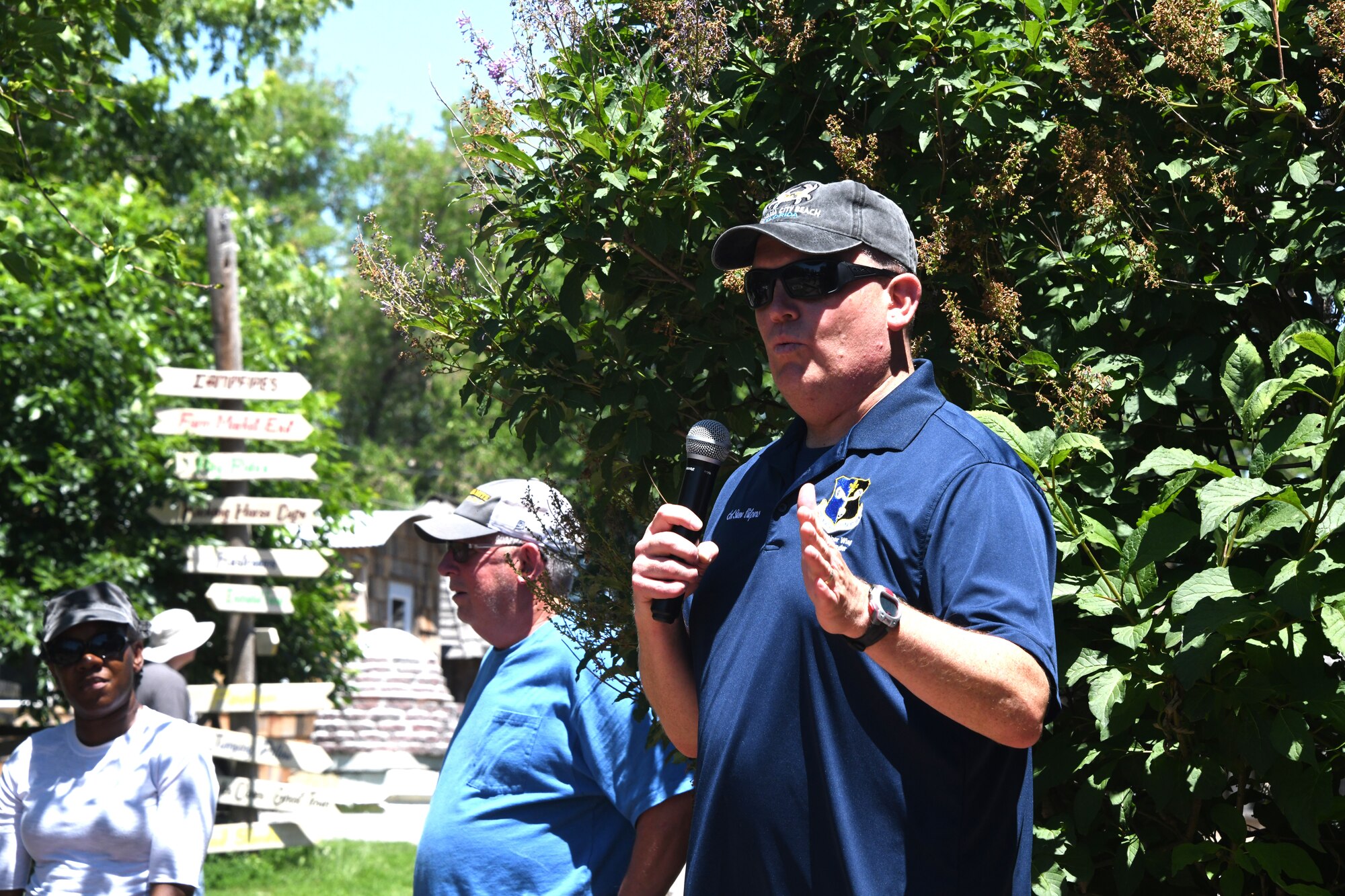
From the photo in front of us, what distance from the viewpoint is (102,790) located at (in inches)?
155

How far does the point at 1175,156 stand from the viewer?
298 cm

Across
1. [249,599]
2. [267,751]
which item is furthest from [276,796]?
[249,599]


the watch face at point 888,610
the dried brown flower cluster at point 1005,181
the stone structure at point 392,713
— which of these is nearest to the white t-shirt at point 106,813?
the dried brown flower cluster at point 1005,181

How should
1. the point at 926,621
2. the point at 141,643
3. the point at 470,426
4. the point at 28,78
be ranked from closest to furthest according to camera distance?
the point at 926,621 < the point at 141,643 < the point at 28,78 < the point at 470,426

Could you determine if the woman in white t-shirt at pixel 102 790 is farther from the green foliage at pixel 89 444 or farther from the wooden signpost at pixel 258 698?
the wooden signpost at pixel 258 698

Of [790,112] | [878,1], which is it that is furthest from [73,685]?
[878,1]

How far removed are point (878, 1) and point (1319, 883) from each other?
78.8 inches

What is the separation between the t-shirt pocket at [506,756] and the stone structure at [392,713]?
16732 mm

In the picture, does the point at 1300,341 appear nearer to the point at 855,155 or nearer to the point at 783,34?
the point at 855,155

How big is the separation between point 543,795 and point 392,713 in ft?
58.1

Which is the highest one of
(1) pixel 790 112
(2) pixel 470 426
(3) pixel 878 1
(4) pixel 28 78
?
(4) pixel 28 78

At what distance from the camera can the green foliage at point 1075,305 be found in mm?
2408

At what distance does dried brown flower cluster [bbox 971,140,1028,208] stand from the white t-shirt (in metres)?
2.72

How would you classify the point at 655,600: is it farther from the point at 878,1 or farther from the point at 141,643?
the point at 141,643
